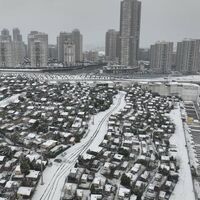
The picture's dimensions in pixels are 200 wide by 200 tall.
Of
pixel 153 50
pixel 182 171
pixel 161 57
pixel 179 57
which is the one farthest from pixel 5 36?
pixel 182 171

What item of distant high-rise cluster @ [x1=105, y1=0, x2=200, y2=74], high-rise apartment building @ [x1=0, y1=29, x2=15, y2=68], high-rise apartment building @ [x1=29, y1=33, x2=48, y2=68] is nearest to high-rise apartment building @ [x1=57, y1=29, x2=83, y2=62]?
high-rise apartment building @ [x1=29, y1=33, x2=48, y2=68]

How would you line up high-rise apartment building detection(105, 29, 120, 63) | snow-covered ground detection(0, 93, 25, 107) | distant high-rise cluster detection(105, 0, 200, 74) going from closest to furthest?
snow-covered ground detection(0, 93, 25, 107)
distant high-rise cluster detection(105, 0, 200, 74)
high-rise apartment building detection(105, 29, 120, 63)

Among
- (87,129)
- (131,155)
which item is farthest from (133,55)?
(131,155)

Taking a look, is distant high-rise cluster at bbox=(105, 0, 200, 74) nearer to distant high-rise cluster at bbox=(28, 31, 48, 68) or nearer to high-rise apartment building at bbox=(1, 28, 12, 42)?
distant high-rise cluster at bbox=(28, 31, 48, 68)

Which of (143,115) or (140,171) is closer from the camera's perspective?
(140,171)

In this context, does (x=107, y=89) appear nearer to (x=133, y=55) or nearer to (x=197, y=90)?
(x=197, y=90)

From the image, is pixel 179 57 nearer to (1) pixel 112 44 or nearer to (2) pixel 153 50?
(2) pixel 153 50
